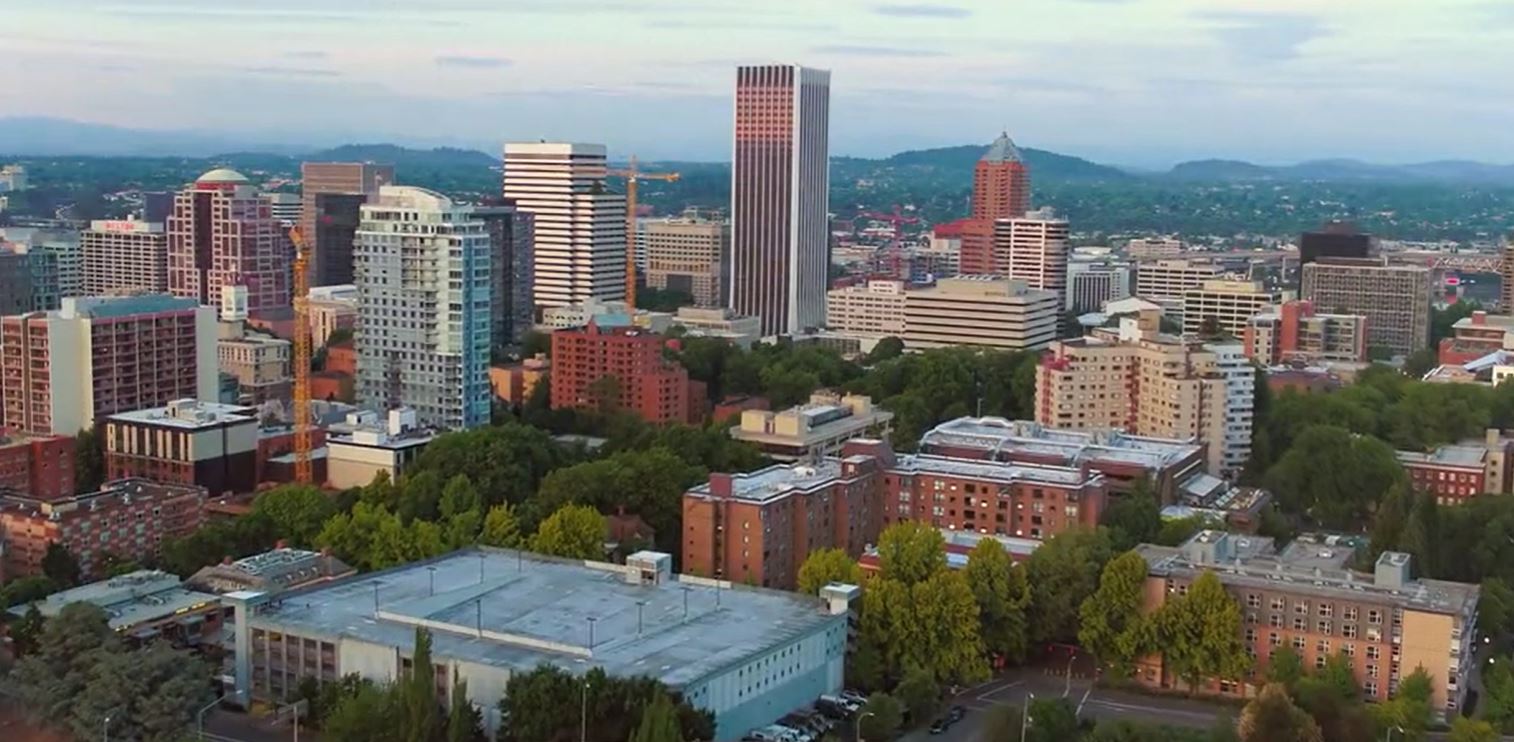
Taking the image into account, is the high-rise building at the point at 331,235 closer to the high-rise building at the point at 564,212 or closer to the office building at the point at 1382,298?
the high-rise building at the point at 564,212

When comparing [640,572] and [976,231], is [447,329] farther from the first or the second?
[976,231]

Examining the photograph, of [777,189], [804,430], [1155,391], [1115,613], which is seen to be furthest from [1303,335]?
[1115,613]

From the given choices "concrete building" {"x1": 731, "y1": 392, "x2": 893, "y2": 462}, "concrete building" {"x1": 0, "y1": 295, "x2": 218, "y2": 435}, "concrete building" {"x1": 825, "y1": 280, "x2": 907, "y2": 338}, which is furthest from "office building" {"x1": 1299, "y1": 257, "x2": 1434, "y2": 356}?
"concrete building" {"x1": 0, "y1": 295, "x2": 218, "y2": 435}

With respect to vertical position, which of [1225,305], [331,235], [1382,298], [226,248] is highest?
[331,235]

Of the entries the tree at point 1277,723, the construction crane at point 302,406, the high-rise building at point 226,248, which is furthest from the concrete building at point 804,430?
the high-rise building at point 226,248

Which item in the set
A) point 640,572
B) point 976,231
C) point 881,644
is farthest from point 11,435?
point 976,231

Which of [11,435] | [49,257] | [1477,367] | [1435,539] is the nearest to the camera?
[1435,539]

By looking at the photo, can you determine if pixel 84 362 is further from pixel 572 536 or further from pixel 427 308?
pixel 572 536
